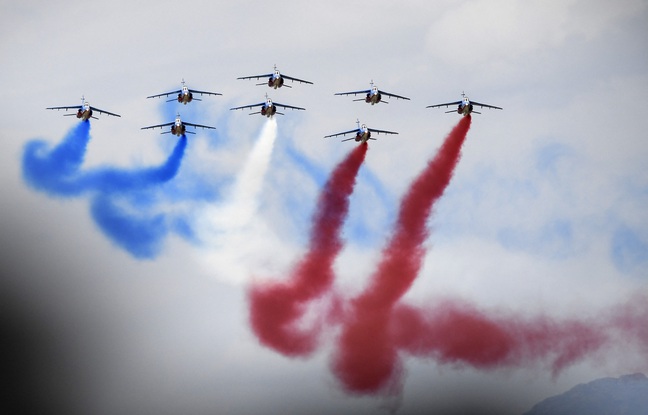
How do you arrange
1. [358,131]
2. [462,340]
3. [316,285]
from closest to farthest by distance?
[358,131], [316,285], [462,340]

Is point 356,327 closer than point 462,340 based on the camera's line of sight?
Yes

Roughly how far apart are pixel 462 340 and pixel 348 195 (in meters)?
17.0

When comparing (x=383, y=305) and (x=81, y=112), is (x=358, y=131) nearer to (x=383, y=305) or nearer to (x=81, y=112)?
(x=383, y=305)

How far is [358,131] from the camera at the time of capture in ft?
259

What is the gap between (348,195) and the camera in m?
82.3

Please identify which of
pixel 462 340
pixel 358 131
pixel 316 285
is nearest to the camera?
pixel 358 131

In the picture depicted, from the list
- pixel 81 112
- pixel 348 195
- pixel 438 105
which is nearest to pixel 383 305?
pixel 348 195

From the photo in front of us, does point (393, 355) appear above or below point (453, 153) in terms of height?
below

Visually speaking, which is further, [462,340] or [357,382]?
[462,340]

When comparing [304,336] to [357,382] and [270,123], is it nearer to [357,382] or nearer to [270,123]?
[357,382]

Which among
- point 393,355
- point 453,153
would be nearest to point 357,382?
point 393,355

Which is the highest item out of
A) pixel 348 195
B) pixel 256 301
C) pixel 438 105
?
pixel 438 105

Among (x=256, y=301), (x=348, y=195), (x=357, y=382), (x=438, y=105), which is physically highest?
(x=438, y=105)

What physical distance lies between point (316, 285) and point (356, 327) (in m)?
4.39
